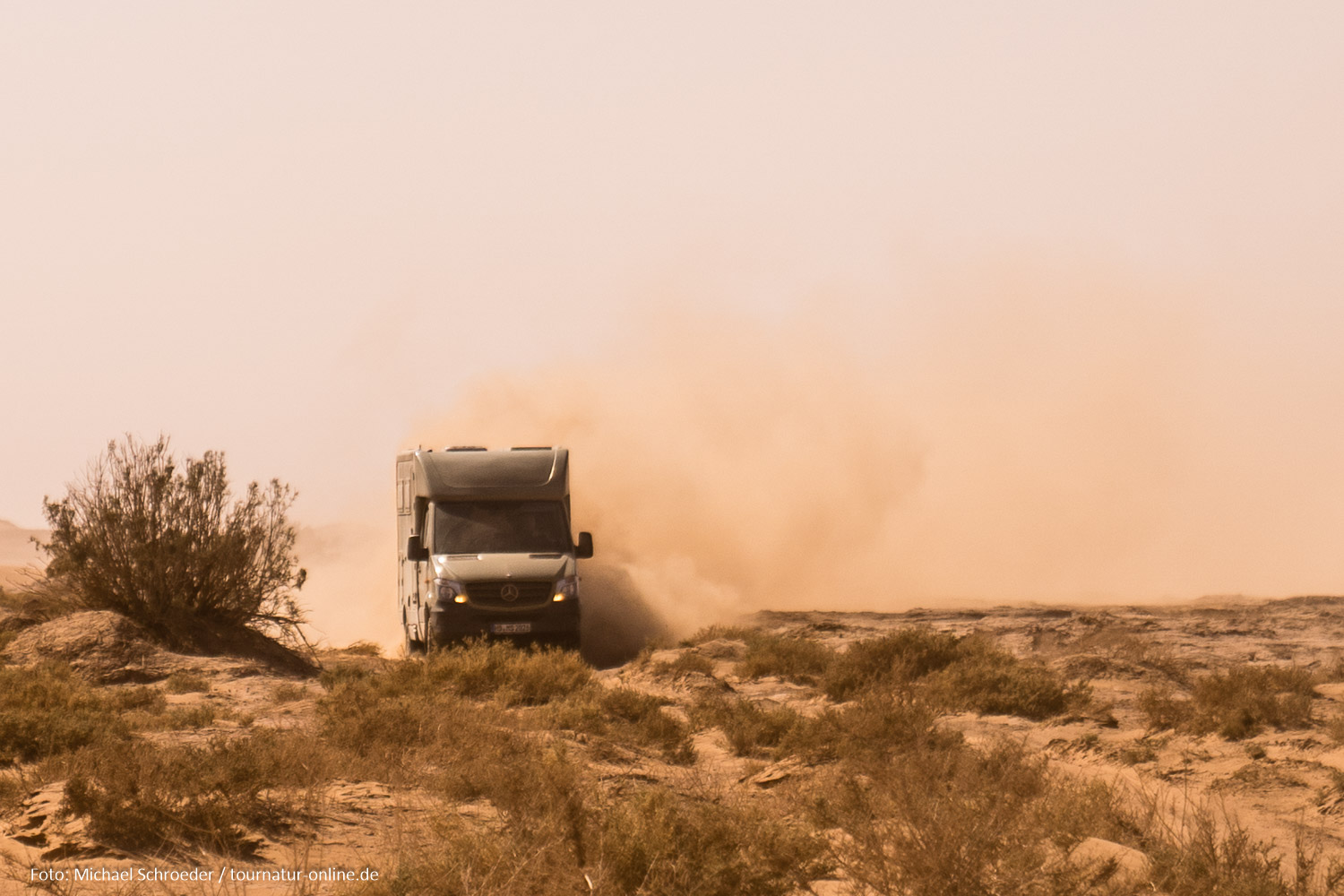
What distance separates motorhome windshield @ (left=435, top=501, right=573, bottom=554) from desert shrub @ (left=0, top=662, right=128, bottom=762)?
5.55m

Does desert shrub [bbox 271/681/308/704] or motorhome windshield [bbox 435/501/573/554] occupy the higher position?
motorhome windshield [bbox 435/501/573/554]

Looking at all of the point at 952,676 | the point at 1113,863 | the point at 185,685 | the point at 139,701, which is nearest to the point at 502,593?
the point at 185,685

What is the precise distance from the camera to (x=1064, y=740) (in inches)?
403

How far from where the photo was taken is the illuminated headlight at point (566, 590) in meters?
16.4

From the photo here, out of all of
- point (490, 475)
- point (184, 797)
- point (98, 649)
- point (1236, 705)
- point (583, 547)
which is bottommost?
point (1236, 705)

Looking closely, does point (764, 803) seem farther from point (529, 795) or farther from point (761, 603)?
point (761, 603)

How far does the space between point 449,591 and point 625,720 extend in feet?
18.8

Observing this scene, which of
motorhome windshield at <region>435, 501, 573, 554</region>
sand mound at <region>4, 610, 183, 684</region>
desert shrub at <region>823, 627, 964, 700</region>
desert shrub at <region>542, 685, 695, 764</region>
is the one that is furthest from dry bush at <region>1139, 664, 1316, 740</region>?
sand mound at <region>4, 610, 183, 684</region>

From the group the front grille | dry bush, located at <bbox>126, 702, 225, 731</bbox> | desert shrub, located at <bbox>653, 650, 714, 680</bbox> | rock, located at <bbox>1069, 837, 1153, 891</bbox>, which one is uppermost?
the front grille

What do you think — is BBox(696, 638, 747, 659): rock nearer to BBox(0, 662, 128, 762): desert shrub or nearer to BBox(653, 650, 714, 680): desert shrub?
BBox(653, 650, 714, 680): desert shrub

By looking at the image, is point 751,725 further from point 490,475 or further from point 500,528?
point 490,475

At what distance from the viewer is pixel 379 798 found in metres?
7.51

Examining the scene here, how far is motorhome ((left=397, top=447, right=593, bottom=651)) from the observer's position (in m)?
16.0

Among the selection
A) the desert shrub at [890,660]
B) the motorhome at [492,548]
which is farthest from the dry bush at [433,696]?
the desert shrub at [890,660]
